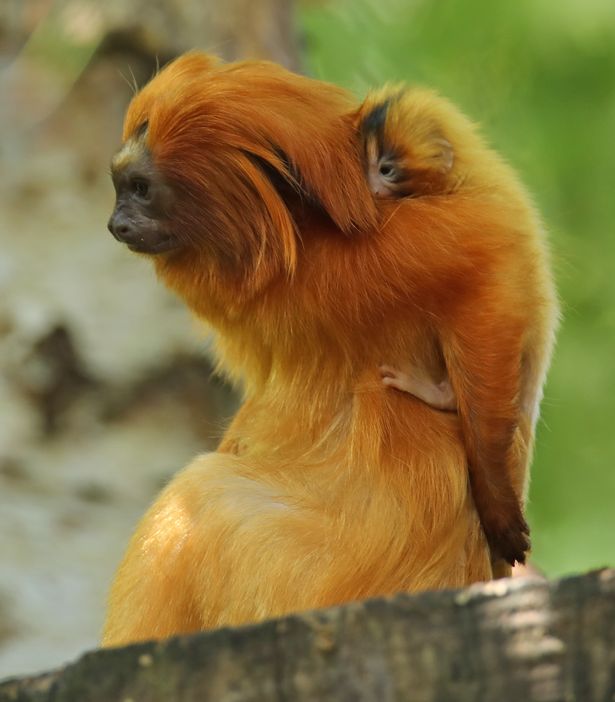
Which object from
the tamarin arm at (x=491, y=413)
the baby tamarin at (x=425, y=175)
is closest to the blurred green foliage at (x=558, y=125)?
the baby tamarin at (x=425, y=175)

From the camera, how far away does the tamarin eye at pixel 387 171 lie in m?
4.21

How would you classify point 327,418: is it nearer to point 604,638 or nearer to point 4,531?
point 604,638

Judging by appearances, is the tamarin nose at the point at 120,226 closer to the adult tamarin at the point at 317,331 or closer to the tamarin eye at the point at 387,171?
the adult tamarin at the point at 317,331

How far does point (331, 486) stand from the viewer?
166 inches

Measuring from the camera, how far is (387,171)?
4.22 metres

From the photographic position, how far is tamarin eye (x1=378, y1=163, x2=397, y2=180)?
13.8 ft

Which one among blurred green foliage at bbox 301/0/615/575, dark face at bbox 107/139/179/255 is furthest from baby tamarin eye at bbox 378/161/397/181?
blurred green foliage at bbox 301/0/615/575

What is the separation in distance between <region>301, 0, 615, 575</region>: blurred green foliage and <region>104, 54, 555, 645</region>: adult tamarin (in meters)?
6.14

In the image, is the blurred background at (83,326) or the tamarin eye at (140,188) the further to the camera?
the blurred background at (83,326)

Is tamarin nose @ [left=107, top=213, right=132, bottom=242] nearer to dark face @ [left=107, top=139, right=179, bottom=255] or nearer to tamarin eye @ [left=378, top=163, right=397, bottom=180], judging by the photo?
dark face @ [left=107, top=139, right=179, bottom=255]

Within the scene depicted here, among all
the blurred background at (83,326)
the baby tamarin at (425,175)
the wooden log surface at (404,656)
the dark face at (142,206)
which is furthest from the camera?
the blurred background at (83,326)

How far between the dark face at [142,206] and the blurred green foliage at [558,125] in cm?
612

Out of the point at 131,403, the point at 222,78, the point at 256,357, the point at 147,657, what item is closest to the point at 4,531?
the point at 131,403

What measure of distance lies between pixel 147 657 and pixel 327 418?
1.57 m
